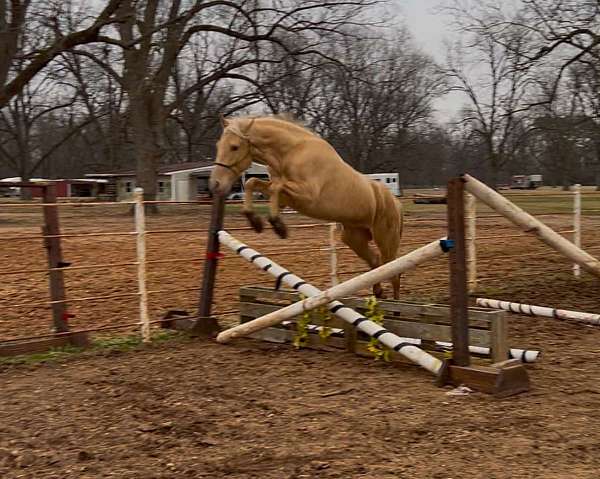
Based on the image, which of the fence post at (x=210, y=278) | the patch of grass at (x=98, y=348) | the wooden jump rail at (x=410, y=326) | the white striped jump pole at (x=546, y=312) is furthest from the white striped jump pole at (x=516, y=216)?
the patch of grass at (x=98, y=348)

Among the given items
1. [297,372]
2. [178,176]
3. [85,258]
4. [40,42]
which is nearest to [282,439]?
[297,372]

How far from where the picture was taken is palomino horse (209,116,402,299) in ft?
15.1

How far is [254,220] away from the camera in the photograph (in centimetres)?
472

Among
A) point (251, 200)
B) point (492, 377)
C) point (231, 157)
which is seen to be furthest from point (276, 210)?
point (492, 377)

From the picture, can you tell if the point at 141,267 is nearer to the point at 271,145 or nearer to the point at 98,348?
the point at 98,348

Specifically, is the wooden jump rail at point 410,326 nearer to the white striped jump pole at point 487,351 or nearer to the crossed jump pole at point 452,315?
the white striped jump pole at point 487,351

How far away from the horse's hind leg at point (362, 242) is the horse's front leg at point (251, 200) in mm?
996

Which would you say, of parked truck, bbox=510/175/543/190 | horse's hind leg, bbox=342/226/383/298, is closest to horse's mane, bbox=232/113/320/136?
horse's hind leg, bbox=342/226/383/298

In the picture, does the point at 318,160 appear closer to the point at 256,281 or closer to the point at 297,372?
the point at 297,372

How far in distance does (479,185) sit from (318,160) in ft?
3.60

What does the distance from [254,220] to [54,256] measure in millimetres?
2198

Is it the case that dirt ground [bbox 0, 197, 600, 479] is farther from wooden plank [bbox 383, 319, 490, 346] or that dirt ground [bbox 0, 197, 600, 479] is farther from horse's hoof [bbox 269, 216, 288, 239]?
horse's hoof [bbox 269, 216, 288, 239]

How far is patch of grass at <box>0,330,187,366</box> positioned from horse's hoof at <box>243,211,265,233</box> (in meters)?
1.89

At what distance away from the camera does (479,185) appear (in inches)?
177
